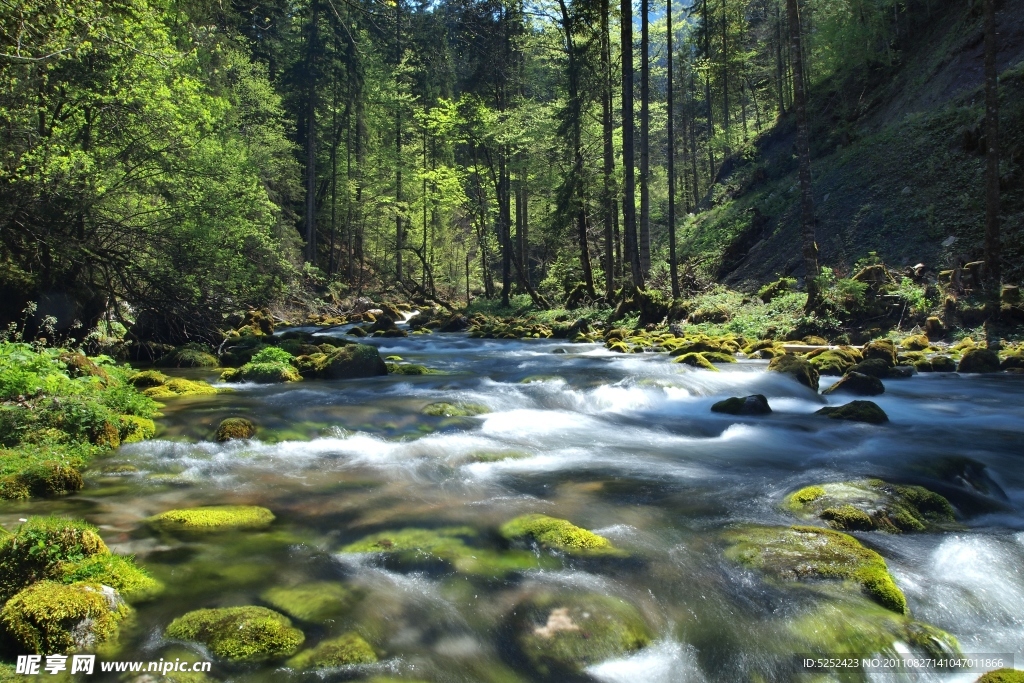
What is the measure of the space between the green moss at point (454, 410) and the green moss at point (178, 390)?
4.61m

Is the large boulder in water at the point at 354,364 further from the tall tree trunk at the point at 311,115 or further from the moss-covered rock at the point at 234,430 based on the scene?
the tall tree trunk at the point at 311,115

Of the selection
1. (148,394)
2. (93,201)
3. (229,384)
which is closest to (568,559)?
(148,394)

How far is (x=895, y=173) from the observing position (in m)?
22.3

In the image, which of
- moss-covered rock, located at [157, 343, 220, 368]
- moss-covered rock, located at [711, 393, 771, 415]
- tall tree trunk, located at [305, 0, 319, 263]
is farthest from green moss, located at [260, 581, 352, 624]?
tall tree trunk, located at [305, 0, 319, 263]

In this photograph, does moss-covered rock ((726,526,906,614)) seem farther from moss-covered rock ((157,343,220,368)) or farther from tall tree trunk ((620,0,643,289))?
tall tree trunk ((620,0,643,289))

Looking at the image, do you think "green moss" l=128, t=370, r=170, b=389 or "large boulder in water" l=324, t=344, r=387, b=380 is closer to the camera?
"green moss" l=128, t=370, r=170, b=389

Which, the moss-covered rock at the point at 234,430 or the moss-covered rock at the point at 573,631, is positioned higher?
the moss-covered rock at the point at 234,430

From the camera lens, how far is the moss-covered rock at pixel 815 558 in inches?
172

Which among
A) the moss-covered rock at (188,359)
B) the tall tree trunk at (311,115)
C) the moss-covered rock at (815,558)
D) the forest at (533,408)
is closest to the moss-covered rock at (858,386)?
the forest at (533,408)

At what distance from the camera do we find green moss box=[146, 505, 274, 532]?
5285mm

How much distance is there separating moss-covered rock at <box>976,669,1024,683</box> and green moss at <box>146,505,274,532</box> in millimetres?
5340

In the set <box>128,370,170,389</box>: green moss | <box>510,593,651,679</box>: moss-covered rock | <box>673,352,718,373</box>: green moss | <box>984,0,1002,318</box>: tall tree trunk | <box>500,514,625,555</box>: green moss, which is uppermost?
<box>984,0,1002,318</box>: tall tree trunk

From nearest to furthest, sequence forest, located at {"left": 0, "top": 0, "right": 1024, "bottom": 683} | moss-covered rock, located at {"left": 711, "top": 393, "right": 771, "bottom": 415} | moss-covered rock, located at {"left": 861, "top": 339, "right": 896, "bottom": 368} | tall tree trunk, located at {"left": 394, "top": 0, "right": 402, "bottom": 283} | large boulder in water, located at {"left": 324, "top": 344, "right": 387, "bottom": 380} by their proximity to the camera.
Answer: forest, located at {"left": 0, "top": 0, "right": 1024, "bottom": 683} → moss-covered rock, located at {"left": 711, "top": 393, "right": 771, "bottom": 415} → moss-covered rock, located at {"left": 861, "top": 339, "right": 896, "bottom": 368} → large boulder in water, located at {"left": 324, "top": 344, "right": 387, "bottom": 380} → tall tree trunk, located at {"left": 394, "top": 0, "right": 402, "bottom": 283}

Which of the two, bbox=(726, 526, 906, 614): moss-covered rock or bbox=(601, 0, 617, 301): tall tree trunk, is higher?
bbox=(601, 0, 617, 301): tall tree trunk
